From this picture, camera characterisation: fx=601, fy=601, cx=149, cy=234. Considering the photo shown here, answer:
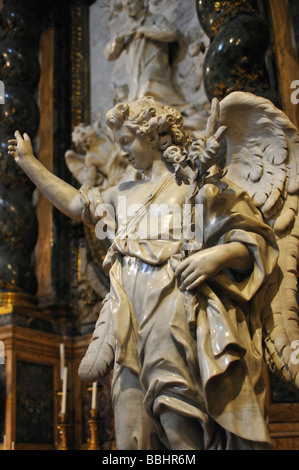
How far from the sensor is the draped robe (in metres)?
2.26

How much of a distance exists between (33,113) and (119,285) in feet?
15.5

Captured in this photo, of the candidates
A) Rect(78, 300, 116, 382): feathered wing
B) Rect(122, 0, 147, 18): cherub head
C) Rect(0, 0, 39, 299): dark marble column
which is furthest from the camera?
Rect(122, 0, 147, 18): cherub head

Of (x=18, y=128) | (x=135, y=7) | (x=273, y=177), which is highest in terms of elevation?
(x=135, y=7)

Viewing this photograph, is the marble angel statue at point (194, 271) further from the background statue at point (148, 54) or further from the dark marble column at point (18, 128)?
the dark marble column at point (18, 128)

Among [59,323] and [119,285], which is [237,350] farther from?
[59,323]

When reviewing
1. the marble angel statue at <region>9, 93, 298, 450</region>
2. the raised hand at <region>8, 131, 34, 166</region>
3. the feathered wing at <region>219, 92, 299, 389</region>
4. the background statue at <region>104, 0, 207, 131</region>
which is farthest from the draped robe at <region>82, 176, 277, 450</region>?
the background statue at <region>104, 0, 207, 131</region>

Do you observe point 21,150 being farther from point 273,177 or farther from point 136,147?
point 273,177

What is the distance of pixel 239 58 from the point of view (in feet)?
15.2

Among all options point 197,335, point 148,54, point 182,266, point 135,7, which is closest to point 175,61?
point 148,54

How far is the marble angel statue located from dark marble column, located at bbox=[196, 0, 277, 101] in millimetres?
1782

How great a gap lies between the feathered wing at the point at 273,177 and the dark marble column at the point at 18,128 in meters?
3.78

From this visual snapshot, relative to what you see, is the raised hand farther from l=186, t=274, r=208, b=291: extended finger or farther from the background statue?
the background statue

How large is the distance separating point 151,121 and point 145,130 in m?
0.05

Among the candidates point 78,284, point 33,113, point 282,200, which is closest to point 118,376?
point 282,200
